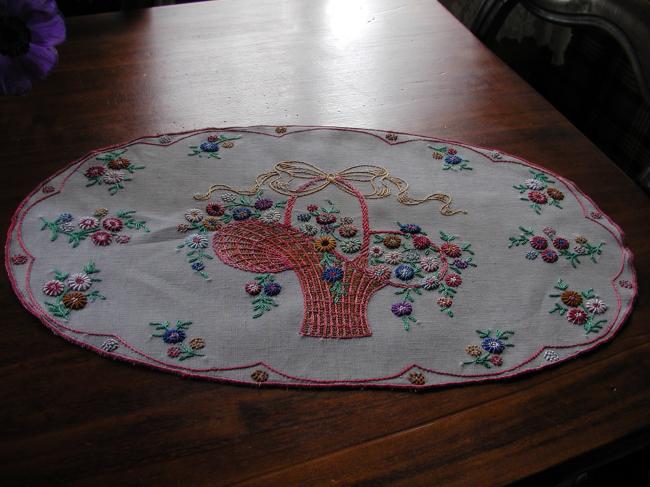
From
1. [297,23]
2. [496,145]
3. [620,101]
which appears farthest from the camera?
[620,101]

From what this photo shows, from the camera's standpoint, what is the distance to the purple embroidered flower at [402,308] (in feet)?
3.21

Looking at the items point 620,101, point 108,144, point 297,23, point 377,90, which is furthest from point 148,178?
point 620,101

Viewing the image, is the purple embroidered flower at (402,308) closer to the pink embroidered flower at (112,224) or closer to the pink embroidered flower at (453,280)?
the pink embroidered flower at (453,280)

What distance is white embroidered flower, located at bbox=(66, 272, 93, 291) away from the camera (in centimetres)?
99

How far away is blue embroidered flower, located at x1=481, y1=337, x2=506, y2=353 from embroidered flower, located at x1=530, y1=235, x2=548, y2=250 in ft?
0.70

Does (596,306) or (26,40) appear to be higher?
(26,40)

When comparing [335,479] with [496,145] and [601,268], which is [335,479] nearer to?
[601,268]

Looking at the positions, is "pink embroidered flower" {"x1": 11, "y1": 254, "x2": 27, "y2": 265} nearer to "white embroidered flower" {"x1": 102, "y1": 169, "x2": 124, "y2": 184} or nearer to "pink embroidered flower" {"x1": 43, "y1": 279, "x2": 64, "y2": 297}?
"pink embroidered flower" {"x1": 43, "y1": 279, "x2": 64, "y2": 297}

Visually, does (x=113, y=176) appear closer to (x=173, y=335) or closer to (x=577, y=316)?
(x=173, y=335)

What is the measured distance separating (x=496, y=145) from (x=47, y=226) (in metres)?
0.82

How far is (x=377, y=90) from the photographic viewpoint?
4.67 feet

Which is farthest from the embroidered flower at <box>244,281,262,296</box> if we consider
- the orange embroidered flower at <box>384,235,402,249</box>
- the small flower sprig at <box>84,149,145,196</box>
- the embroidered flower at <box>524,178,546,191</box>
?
the embroidered flower at <box>524,178,546,191</box>

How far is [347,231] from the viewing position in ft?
3.59

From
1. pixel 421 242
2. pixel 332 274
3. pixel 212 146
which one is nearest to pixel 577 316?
pixel 421 242
